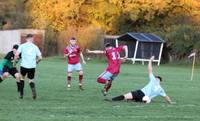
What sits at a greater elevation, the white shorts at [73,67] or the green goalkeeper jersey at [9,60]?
the green goalkeeper jersey at [9,60]

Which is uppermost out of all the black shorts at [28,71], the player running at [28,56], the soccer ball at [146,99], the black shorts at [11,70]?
the player running at [28,56]

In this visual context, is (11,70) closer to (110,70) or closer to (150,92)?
(110,70)

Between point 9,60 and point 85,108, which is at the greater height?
point 9,60

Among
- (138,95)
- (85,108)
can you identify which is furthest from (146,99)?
(85,108)

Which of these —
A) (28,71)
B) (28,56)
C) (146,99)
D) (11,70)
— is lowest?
(146,99)

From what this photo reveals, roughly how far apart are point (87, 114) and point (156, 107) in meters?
2.71

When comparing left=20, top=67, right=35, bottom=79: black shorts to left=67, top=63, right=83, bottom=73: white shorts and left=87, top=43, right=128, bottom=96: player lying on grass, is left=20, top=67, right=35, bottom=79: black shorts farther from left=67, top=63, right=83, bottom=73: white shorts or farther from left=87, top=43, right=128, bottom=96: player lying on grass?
left=67, top=63, right=83, bottom=73: white shorts

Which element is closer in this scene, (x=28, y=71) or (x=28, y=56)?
(x=28, y=56)

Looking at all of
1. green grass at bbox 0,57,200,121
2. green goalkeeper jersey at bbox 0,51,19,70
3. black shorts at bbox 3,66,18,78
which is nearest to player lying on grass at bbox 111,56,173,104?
green grass at bbox 0,57,200,121

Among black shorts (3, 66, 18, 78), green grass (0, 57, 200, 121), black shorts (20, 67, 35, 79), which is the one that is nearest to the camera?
green grass (0, 57, 200, 121)

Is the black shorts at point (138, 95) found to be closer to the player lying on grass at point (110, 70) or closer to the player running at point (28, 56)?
the player lying on grass at point (110, 70)

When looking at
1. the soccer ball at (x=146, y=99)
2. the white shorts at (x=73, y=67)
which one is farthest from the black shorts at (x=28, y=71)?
the white shorts at (x=73, y=67)

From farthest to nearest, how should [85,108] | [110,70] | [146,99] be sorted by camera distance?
[110,70], [146,99], [85,108]

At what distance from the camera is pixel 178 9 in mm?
60781
